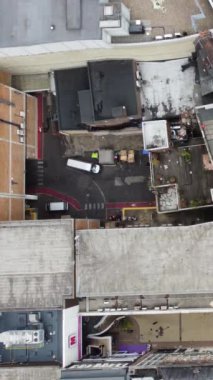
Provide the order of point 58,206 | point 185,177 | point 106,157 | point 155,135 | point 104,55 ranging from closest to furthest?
1. point 104,55
2. point 155,135
3. point 185,177
4. point 106,157
5. point 58,206

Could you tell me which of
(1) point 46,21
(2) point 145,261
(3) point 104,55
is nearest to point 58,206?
(2) point 145,261

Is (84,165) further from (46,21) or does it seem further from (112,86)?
(46,21)

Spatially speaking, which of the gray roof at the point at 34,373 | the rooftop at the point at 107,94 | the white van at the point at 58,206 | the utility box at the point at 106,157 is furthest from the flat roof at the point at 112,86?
the gray roof at the point at 34,373

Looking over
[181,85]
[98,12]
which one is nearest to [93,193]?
[181,85]

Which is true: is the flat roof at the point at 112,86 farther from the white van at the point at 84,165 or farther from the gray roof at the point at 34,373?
the gray roof at the point at 34,373

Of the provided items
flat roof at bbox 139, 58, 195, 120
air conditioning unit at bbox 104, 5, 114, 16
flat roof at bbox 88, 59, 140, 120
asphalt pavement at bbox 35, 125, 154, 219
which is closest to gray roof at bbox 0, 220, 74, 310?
asphalt pavement at bbox 35, 125, 154, 219

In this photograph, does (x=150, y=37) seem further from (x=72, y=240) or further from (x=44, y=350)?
(x=44, y=350)

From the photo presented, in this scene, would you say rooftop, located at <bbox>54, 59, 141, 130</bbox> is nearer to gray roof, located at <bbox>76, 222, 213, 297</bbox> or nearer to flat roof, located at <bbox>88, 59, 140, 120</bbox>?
flat roof, located at <bbox>88, 59, 140, 120</bbox>
